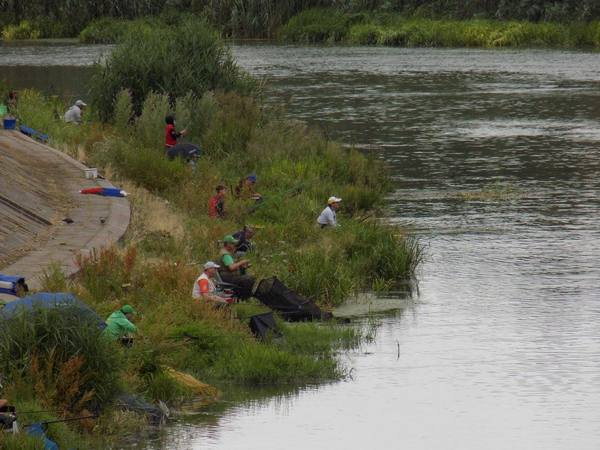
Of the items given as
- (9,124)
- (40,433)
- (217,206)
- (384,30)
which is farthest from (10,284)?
(384,30)

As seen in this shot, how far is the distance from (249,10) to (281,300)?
8340 centimetres

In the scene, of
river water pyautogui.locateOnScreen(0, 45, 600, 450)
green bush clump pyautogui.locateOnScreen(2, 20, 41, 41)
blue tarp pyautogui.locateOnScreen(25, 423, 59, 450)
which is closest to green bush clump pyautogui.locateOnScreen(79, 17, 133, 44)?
green bush clump pyautogui.locateOnScreen(2, 20, 41, 41)

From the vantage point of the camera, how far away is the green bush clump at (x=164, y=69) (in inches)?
1422

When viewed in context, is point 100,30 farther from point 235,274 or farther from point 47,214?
point 235,274

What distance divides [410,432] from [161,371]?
9.46 ft

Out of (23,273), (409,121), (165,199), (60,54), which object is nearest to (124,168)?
(165,199)

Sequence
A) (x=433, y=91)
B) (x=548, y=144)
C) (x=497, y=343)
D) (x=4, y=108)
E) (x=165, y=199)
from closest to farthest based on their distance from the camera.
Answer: (x=497, y=343)
(x=165, y=199)
(x=4, y=108)
(x=548, y=144)
(x=433, y=91)

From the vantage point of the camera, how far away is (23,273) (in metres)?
19.2

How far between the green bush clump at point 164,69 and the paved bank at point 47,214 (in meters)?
5.84

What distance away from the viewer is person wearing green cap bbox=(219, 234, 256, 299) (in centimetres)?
1958

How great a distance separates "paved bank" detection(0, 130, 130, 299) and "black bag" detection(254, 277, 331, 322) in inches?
104

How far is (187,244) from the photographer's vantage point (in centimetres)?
2242

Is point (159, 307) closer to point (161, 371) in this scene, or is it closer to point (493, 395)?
point (161, 371)

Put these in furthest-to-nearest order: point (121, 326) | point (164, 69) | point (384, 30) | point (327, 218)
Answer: point (384, 30)
point (164, 69)
point (327, 218)
point (121, 326)
